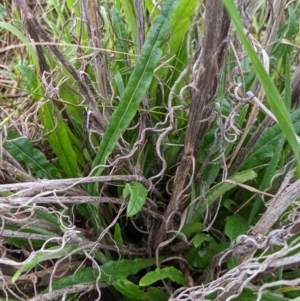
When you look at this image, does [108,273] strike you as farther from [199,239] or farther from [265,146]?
[265,146]

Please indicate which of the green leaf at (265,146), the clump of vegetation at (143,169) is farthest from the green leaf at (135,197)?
the green leaf at (265,146)

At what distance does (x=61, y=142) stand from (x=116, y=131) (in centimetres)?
13

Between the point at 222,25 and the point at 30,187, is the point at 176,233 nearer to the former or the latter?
the point at 30,187

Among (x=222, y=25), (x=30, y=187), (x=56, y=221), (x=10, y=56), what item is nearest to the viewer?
(x=222, y=25)

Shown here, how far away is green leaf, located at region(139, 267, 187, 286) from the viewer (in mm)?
624

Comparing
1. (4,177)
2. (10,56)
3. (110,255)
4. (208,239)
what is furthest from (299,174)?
(10,56)

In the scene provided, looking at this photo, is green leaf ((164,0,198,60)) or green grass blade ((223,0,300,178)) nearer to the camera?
green grass blade ((223,0,300,178))

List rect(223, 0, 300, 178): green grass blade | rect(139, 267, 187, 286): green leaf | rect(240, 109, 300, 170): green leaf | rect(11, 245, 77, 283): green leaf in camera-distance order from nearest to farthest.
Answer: rect(223, 0, 300, 178): green grass blade < rect(11, 245, 77, 283): green leaf < rect(139, 267, 187, 286): green leaf < rect(240, 109, 300, 170): green leaf

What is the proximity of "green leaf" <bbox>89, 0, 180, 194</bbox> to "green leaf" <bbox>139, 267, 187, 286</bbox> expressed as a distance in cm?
16

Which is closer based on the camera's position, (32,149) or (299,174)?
(299,174)

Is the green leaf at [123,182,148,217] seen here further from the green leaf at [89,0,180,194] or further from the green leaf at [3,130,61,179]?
the green leaf at [3,130,61,179]

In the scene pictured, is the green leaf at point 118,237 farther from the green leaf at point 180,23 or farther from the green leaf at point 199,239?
the green leaf at point 180,23

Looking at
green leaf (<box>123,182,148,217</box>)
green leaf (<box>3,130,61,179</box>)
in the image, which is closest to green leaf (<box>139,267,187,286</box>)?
green leaf (<box>123,182,148,217</box>)

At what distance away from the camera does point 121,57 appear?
0.75m
